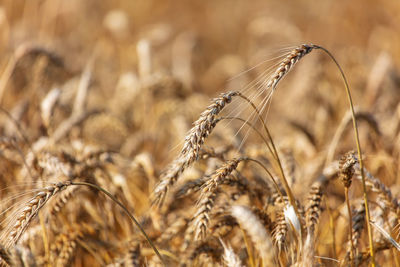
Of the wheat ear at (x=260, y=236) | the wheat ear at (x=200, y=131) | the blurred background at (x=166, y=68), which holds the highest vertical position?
the blurred background at (x=166, y=68)

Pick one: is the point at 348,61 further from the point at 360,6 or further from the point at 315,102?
the point at 360,6

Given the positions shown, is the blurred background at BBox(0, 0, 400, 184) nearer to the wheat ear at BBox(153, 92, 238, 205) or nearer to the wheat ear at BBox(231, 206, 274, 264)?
the wheat ear at BBox(153, 92, 238, 205)

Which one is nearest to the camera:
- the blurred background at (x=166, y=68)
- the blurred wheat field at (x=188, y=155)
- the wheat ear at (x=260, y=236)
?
the wheat ear at (x=260, y=236)

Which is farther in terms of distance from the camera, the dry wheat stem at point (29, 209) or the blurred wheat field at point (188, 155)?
the blurred wheat field at point (188, 155)

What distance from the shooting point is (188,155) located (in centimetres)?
138

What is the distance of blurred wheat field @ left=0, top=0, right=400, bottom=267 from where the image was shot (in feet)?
4.96

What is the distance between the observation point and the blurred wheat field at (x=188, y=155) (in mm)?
1513

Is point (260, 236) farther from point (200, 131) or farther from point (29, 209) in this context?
point (29, 209)

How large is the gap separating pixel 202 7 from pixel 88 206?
888 centimetres

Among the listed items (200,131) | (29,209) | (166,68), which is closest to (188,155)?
(200,131)

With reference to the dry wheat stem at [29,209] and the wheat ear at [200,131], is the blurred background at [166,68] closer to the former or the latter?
the wheat ear at [200,131]

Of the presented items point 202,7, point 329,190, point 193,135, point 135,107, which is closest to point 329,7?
point 202,7

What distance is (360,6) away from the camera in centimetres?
827

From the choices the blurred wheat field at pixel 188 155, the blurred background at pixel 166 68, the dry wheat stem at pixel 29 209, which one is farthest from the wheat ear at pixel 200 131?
the dry wheat stem at pixel 29 209
